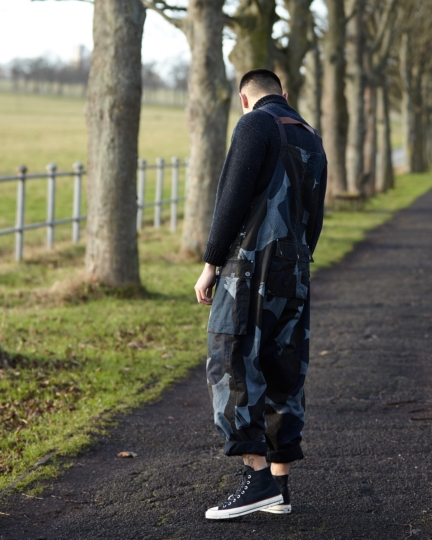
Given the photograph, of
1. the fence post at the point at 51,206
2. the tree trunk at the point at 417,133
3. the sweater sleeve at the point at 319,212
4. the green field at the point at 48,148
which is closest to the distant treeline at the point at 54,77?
the green field at the point at 48,148

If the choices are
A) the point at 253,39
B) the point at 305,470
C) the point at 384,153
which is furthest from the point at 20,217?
the point at 384,153

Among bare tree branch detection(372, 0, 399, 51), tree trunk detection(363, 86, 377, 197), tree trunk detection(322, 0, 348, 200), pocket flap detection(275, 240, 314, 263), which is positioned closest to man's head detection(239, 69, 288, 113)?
pocket flap detection(275, 240, 314, 263)

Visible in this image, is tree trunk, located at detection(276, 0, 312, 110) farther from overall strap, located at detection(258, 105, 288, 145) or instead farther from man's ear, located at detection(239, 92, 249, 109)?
overall strap, located at detection(258, 105, 288, 145)

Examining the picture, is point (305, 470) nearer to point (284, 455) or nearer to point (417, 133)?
point (284, 455)

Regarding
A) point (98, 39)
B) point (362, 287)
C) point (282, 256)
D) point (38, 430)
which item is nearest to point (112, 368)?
point (38, 430)

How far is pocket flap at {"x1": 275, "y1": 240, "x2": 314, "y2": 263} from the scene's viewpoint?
12.5 feet

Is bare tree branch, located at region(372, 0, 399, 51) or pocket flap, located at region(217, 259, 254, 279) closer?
pocket flap, located at region(217, 259, 254, 279)

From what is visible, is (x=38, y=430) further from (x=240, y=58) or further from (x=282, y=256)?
(x=240, y=58)

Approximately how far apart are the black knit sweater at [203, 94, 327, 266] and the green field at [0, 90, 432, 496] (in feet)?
5.53

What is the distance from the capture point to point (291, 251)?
12.6 feet

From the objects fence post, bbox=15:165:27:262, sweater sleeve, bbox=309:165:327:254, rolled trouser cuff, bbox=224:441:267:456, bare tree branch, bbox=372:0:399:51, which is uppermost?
bare tree branch, bbox=372:0:399:51

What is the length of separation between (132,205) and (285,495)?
605 cm

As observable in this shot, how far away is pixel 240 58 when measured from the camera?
48.6ft

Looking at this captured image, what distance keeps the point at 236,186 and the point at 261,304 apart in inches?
20.8
